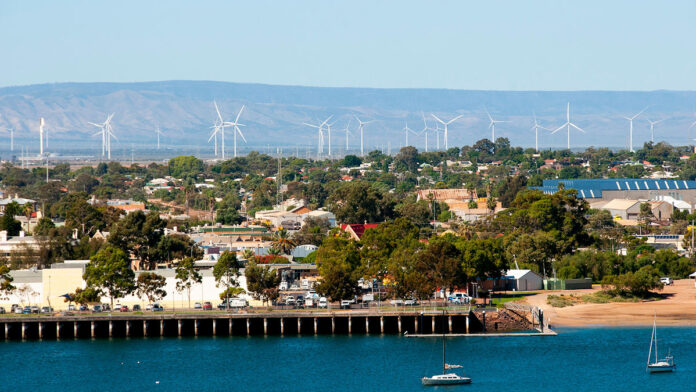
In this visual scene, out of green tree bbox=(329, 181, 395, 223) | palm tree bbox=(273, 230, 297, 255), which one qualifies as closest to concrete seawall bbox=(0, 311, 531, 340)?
palm tree bbox=(273, 230, 297, 255)

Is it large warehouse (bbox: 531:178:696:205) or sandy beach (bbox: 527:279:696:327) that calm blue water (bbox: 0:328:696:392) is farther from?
large warehouse (bbox: 531:178:696:205)

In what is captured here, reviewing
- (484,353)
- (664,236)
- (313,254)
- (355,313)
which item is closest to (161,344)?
(355,313)

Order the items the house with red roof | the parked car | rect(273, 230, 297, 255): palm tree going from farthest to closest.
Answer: the house with red roof < rect(273, 230, 297, 255): palm tree < the parked car

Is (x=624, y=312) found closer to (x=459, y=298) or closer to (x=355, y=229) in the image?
(x=459, y=298)

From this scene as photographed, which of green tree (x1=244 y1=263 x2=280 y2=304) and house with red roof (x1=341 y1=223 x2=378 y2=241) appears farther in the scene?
house with red roof (x1=341 y1=223 x2=378 y2=241)

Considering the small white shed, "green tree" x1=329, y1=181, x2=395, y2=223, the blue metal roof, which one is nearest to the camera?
the small white shed

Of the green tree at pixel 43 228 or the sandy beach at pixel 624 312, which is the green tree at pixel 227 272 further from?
the green tree at pixel 43 228
